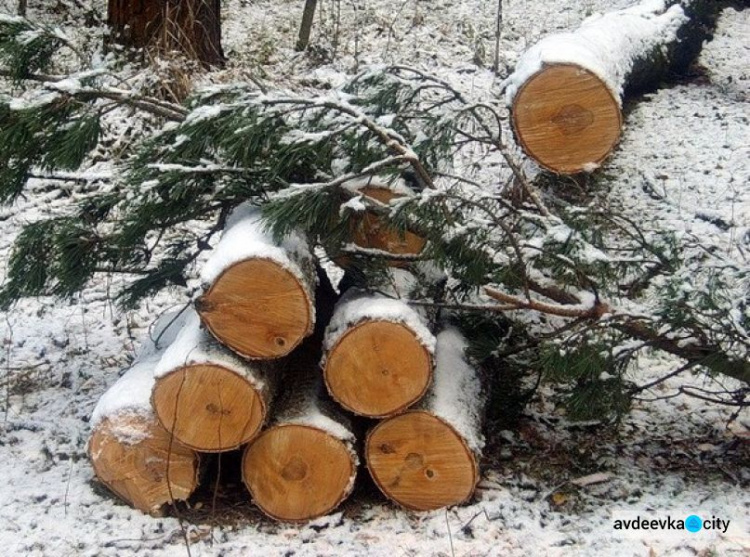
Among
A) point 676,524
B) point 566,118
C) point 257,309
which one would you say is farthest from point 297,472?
point 566,118

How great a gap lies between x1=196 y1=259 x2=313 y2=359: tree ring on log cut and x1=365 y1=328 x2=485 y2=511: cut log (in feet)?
1.94

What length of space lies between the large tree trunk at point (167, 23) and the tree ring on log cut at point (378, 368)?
4.46m

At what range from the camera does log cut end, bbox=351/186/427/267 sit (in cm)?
373

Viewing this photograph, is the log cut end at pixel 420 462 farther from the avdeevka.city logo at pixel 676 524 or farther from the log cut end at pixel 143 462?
the log cut end at pixel 143 462

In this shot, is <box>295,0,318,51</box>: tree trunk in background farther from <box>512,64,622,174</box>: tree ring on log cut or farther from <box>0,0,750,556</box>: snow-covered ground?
<box>512,64,622,174</box>: tree ring on log cut

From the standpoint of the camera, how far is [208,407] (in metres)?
3.35

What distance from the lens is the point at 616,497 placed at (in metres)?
3.60

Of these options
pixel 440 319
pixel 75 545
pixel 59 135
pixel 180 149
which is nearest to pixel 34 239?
pixel 59 135

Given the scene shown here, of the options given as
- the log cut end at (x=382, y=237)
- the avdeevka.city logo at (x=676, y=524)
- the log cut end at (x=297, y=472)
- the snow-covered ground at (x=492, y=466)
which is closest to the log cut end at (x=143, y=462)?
the snow-covered ground at (x=492, y=466)

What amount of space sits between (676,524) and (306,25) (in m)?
6.49

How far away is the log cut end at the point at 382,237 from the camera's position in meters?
3.73

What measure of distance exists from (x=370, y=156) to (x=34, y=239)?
1.63 m

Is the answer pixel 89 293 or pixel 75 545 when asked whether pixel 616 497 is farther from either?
pixel 89 293

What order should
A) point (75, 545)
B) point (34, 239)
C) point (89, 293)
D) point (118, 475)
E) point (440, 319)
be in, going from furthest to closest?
1. point (89, 293)
2. point (440, 319)
3. point (34, 239)
4. point (118, 475)
5. point (75, 545)
